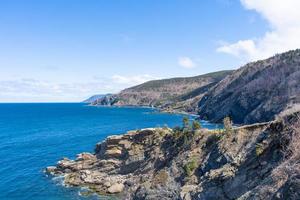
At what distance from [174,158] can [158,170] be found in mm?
3087

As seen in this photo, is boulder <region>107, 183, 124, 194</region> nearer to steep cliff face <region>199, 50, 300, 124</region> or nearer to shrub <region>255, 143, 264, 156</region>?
shrub <region>255, 143, 264, 156</region>

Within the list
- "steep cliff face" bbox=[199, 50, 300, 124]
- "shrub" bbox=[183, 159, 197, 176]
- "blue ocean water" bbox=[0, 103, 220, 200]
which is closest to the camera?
"shrub" bbox=[183, 159, 197, 176]

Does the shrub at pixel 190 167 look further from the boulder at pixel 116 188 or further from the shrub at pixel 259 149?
the shrub at pixel 259 149

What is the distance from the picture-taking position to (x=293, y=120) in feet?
120

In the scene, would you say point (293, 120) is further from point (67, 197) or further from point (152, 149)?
point (67, 197)

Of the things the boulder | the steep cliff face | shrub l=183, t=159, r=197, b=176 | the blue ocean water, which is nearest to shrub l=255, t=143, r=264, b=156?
shrub l=183, t=159, r=197, b=176

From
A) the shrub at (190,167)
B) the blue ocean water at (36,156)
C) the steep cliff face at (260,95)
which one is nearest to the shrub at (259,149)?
the shrub at (190,167)

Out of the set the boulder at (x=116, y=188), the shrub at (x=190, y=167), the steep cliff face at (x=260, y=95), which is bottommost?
the boulder at (x=116, y=188)

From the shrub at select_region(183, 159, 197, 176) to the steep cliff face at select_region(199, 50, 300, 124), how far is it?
7219 centimetres

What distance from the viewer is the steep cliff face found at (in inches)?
4892

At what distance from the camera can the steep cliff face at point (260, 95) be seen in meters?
124

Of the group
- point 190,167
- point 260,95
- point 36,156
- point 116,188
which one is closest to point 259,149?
point 190,167

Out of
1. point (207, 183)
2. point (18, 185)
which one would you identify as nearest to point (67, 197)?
point (18, 185)

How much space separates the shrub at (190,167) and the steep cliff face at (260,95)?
237ft
